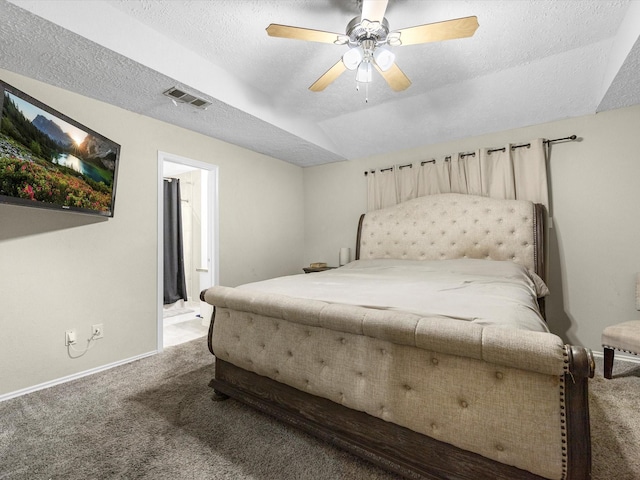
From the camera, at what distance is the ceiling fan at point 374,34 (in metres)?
1.70

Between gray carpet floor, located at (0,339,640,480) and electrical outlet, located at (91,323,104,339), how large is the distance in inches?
15.7

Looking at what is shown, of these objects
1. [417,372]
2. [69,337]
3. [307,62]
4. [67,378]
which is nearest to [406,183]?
[307,62]

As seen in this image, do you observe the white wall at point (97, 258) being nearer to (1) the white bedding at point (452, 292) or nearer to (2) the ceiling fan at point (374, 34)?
(1) the white bedding at point (452, 292)

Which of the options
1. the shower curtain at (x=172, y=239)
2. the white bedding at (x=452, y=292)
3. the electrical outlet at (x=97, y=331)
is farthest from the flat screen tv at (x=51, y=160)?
the shower curtain at (x=172, y=239)

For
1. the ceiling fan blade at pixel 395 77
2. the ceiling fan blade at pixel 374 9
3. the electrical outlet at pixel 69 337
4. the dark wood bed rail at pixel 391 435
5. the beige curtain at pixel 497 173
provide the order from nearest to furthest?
the dark wood bed rail at pixel 391 435
the ceiling fan blade at pixel 374 9
the ceiling fan blade at pixel 395 77
the electrical outlet at pixel 69 337
the beige curtain at pixel 497 173

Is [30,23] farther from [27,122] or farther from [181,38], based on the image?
[181,38]

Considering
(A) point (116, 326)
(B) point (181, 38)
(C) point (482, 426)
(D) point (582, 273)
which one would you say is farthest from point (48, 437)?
(D) point (582, 273)

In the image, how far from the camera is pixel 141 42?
82.8 inches

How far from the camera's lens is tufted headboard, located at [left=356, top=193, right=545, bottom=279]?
9.91 ft

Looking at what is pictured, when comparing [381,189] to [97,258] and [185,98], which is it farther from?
[97,258]

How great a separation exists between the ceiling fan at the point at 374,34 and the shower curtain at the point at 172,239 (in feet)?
12.9

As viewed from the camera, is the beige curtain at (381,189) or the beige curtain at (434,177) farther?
the beige curtain at (381,189)

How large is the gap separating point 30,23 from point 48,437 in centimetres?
235

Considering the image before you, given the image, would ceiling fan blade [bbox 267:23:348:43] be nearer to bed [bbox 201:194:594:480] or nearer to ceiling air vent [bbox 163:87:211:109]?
ceiling air vent [bbox 163:87:211:109]
